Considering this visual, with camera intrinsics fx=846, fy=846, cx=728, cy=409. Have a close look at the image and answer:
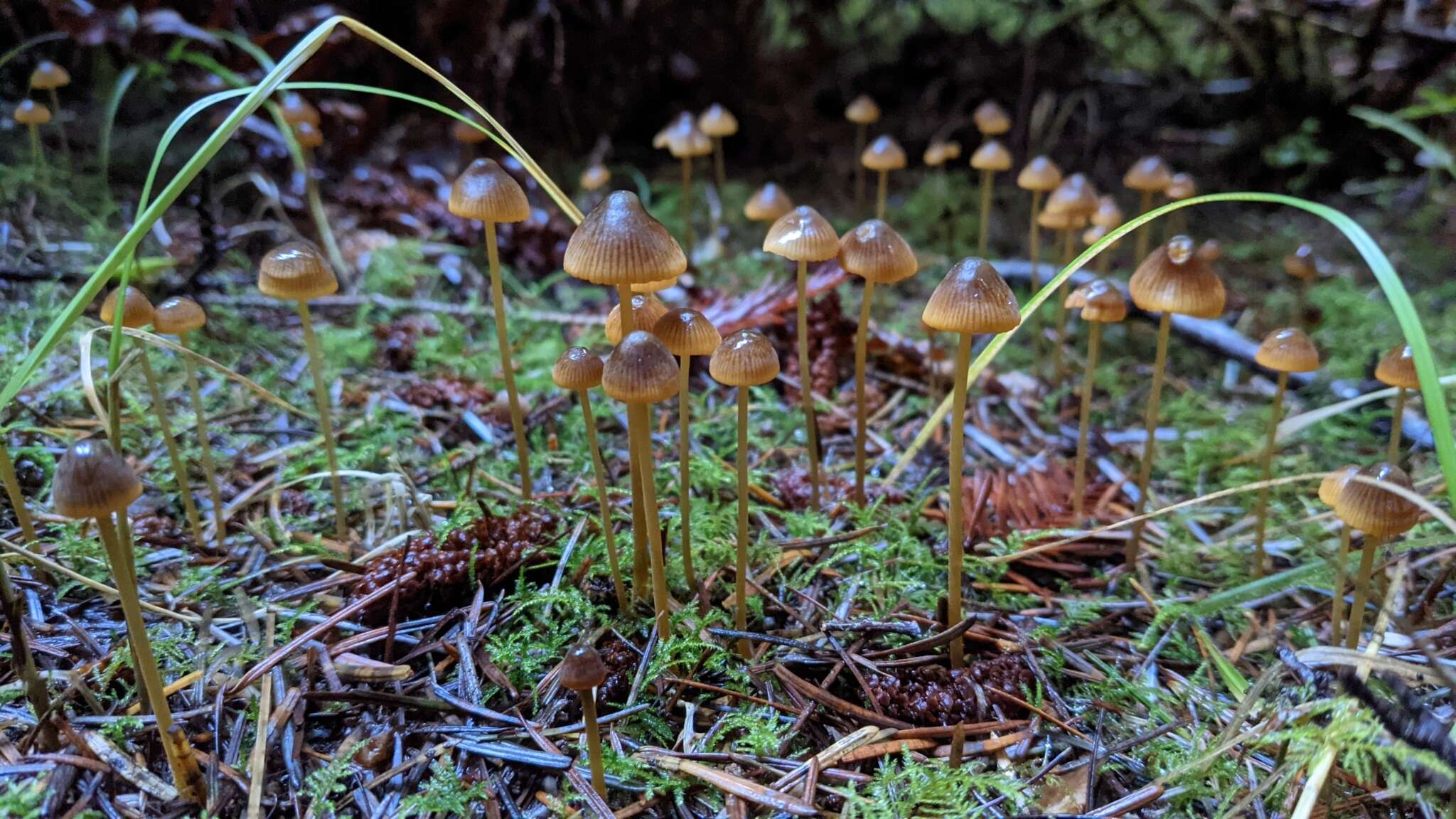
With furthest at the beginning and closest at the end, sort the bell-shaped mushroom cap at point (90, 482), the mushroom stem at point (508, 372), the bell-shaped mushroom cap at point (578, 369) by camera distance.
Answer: the mushroom stem at point (508, 372)
the bell-shaped mushroom cap at point (578, 369)
the bell-shaped mushroom cap at point (90, 482)

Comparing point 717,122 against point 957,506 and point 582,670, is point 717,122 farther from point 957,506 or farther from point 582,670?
point 582,670

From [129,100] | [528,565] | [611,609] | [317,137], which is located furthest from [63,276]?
[611,609]

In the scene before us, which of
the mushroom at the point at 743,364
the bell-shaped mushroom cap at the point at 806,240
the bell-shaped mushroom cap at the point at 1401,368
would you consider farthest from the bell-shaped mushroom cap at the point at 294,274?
the bell-shaped mushroom cap at the point at 1401,368

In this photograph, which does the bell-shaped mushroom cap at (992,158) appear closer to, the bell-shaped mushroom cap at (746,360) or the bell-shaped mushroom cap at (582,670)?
the bell-shaped mushroom cap at (746,360)

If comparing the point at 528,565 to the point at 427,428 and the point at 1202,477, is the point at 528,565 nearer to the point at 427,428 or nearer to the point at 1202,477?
the point at 427,428

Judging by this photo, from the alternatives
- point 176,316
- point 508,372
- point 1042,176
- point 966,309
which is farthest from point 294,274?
point 1042,176

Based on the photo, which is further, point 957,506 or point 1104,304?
point 1104,304
